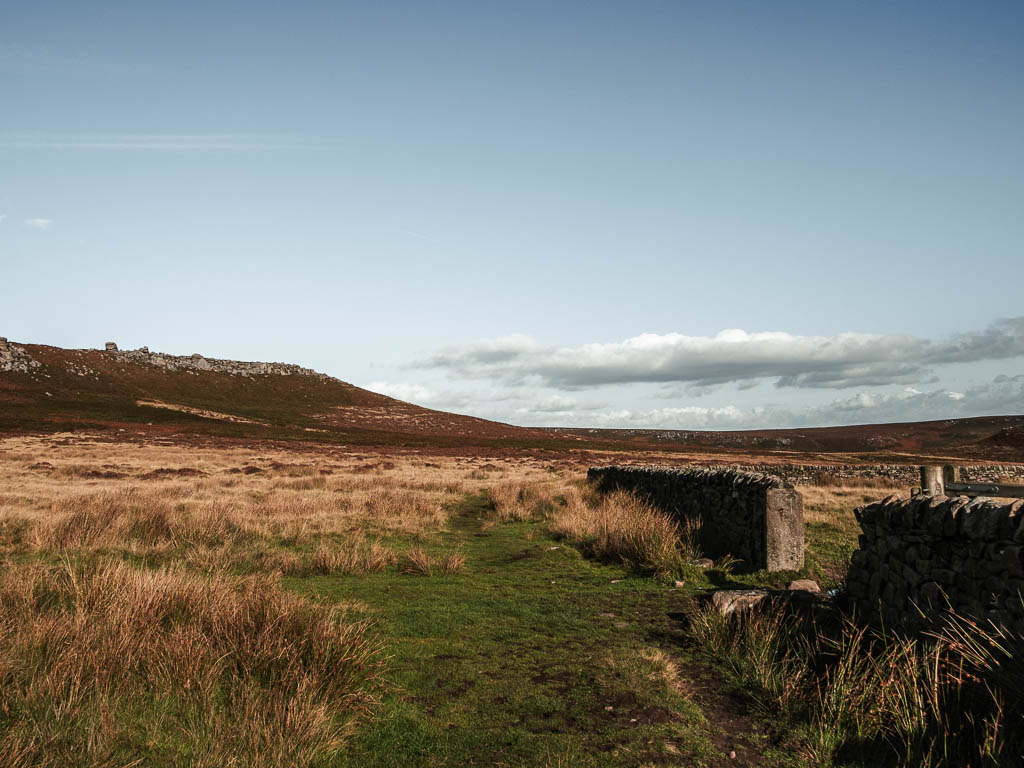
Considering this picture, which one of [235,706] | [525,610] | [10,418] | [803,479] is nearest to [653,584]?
[525,610]

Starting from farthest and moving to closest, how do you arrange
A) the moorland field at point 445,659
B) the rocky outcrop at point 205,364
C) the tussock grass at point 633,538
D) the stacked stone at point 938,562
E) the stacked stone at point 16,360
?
the rocky outcrop at point 205,364, the stacked stone at point 16,360, the tussock grass at point 633,538, the stacked stone at point 938,562, the moorland field at point 445,659

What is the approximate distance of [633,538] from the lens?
1171 centimetres

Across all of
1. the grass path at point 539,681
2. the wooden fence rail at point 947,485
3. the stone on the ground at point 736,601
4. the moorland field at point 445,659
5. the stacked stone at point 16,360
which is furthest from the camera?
the stacked stone at point 16,360

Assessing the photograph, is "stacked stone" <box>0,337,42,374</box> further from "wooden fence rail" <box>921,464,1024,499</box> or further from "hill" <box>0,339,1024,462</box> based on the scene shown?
"wooden fence rail" <box>921,464,1024,499</box>

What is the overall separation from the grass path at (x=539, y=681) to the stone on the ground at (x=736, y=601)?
1.93 ft

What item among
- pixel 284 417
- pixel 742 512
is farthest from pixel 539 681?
pixel 284 417

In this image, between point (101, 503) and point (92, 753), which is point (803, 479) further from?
point (92, 753)

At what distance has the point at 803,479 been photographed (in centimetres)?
3106

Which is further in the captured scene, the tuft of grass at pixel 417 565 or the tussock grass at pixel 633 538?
the tuft of grass at pixel 417 565

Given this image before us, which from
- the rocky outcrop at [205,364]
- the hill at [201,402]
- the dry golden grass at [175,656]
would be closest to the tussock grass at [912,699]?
the dry golden grass at [175,656]

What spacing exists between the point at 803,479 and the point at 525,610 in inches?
1059

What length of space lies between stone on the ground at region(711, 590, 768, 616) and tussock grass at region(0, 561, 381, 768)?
154 inches

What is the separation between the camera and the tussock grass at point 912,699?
405 cm

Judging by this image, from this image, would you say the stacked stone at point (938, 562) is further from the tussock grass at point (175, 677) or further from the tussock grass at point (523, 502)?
the tussock grass at point (523, 502)
